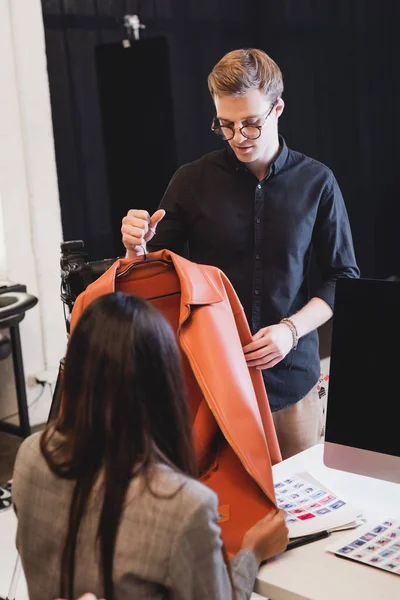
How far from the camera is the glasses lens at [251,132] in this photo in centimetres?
199

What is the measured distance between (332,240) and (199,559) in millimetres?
1142

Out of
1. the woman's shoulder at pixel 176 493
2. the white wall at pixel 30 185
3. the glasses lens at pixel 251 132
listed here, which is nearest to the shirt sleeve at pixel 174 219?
the glasses lens at pixel 251 132

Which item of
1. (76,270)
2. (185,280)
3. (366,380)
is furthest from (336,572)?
(76,270)

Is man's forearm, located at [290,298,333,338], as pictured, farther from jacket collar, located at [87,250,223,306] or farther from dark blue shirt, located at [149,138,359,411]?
jacket collar, located at [87,250,223,306]

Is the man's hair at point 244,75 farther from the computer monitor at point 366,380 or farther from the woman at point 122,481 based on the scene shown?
the woman at point 122,481

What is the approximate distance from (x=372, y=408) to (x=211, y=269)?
45 centimetres

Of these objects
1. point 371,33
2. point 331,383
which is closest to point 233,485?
point 331,383

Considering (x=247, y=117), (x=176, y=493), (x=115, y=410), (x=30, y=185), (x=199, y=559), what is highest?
(x=247, y=117)

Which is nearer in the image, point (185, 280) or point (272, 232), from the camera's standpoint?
point (185, 280)

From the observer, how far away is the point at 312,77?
5.79 metres

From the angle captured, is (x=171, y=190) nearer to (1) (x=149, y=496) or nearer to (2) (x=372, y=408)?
(2) (x=372, y=408)

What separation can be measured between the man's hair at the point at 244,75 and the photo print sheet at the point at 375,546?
41.8 inches

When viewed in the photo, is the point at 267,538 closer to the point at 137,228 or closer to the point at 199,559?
the point at 199,559

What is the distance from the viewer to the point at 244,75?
1949 millimetres
